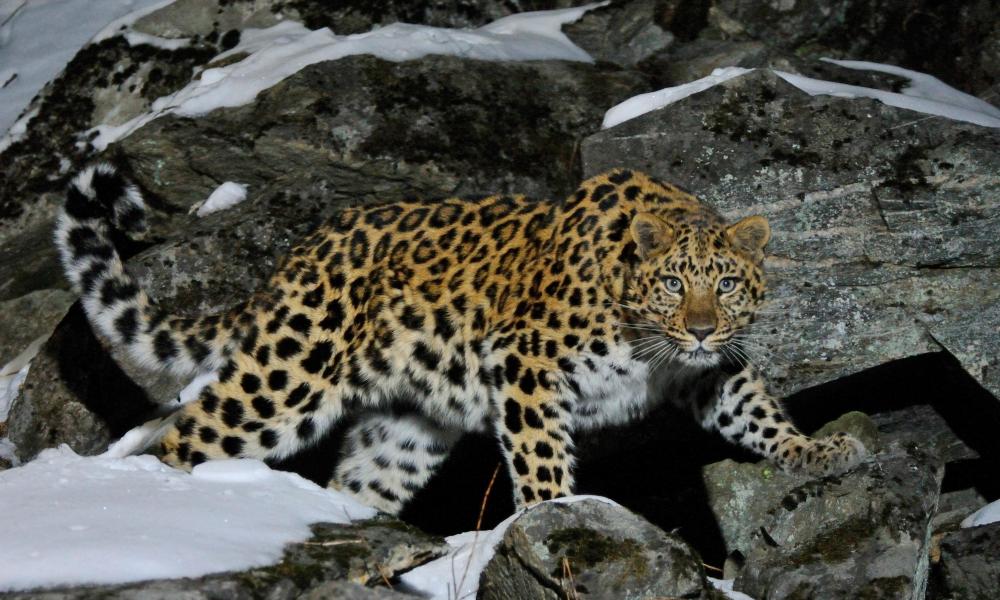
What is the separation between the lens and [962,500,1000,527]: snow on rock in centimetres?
889

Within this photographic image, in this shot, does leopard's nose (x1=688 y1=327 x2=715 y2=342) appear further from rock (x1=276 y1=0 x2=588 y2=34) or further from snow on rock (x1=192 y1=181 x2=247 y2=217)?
rock (x1=276 y1=0 x2=588 y2=34)

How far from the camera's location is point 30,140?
14.6 metres

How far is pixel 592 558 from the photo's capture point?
606 cm

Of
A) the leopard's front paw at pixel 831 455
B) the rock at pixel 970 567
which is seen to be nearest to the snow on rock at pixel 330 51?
the leopard's front paw at pixel 831 455

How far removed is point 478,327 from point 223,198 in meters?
3.72

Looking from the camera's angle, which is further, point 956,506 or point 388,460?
point 388,460

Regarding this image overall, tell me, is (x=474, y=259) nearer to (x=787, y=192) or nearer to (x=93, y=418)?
(x=787, y=192)

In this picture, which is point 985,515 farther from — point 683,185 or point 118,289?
point 118,289

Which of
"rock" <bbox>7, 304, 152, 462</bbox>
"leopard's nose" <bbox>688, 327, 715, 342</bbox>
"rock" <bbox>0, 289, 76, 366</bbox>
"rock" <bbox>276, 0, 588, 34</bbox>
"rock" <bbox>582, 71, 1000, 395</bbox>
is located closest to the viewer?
"leopard's nose" <bbox>688, 327, 715, 342</bbox>

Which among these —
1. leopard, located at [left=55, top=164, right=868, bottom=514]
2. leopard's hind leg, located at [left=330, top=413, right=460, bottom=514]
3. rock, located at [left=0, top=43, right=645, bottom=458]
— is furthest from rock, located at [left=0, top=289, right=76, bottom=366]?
leopard's hind leg, located at [left=330, top=413, right=460, bottom=514]

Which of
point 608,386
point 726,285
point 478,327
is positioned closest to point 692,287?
point 726,285

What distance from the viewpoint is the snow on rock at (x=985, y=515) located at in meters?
8.89

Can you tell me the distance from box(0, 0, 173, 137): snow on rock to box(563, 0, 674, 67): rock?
502 centimetres

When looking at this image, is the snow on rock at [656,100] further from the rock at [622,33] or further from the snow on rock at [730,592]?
the snow on rock at [730,592]
